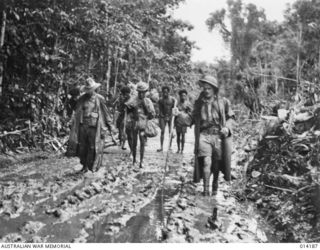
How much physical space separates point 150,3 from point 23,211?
951cm

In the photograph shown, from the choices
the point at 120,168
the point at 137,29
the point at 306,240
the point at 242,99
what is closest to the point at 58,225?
the point at 306,240

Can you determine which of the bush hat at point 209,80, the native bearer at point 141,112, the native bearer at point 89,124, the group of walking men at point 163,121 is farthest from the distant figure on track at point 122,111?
the bush hat at point 209,80

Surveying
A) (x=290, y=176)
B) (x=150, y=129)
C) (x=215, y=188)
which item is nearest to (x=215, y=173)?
(x=215, y=188)

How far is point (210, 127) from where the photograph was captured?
663cm

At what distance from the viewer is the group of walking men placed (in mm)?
6551

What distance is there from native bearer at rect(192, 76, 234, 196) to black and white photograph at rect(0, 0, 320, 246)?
15 millimetres

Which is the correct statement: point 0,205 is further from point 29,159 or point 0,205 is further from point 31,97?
point 31,97

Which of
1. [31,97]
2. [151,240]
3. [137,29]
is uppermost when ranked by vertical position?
[137,29]

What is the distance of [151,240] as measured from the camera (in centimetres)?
479

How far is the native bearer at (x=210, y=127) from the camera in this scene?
650 centimetres

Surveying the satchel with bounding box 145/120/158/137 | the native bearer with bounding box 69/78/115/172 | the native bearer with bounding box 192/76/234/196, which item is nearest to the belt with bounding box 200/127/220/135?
the native bearer with bounding box 192/76/234/196

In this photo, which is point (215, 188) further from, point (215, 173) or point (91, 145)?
point (91, 145)

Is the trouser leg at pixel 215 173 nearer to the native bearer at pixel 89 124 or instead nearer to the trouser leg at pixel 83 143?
the native bearer at pixel 89 124

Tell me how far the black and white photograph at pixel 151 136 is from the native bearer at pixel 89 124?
0.07 ft
